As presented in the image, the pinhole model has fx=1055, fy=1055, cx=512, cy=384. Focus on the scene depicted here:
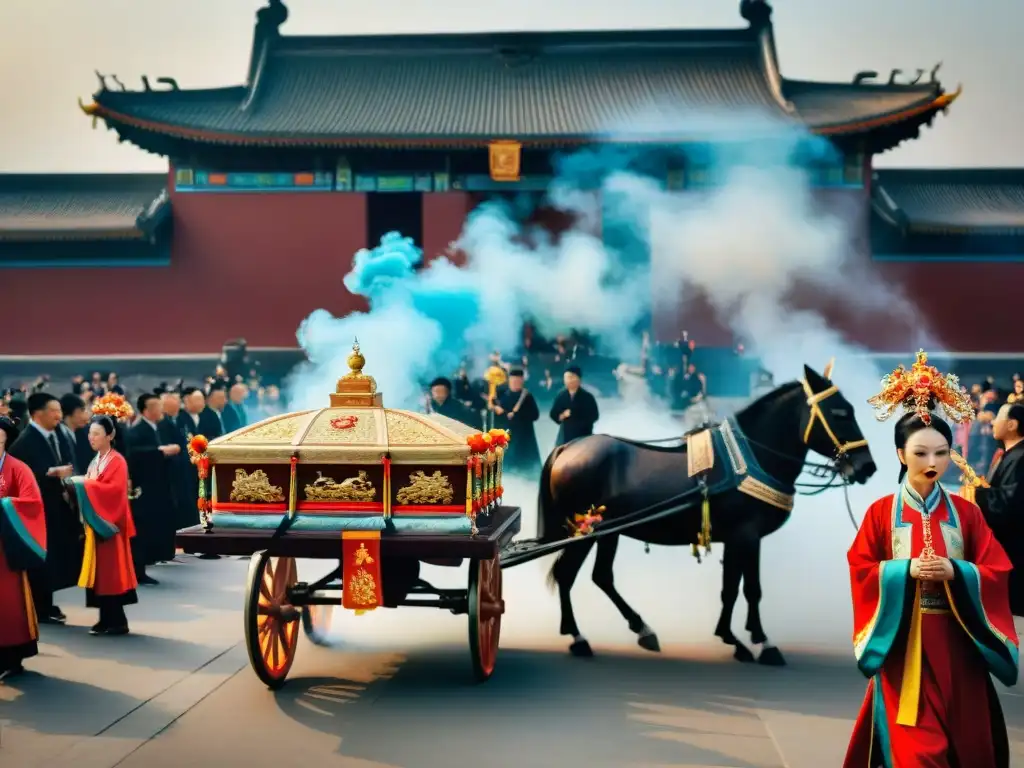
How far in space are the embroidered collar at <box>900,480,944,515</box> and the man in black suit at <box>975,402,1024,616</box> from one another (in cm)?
232

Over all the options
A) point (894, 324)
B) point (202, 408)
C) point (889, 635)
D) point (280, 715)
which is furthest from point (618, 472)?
point (894, 324)

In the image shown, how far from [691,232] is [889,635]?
1634 cm

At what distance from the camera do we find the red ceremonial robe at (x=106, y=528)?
6312mm

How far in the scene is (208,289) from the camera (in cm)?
2002

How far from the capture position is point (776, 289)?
19.2 meters

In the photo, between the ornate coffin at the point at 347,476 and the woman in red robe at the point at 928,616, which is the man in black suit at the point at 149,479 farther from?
the woman in red robe at the point at 928,616

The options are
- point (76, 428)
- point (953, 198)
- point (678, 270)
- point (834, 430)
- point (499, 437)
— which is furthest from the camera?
point (953, 198)

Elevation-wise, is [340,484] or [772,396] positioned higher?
[772,396]

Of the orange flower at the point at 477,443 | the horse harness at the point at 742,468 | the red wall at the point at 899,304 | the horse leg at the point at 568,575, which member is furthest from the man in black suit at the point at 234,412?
the red wall at the point at 899,304

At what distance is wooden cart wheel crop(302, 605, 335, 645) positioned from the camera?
20.4 feet

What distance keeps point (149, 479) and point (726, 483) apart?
15.5 feet

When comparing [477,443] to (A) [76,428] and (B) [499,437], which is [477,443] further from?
(A) [76,428]

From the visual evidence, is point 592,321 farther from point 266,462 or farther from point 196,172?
point 266,462

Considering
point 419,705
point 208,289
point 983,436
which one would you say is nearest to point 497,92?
point 208,289
